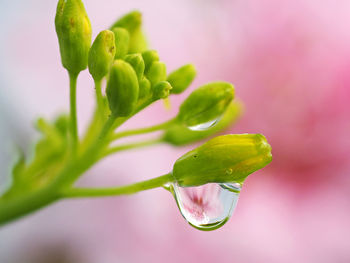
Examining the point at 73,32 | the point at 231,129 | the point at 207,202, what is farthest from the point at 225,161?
the point at 231,129

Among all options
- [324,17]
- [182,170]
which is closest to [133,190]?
[182,170]

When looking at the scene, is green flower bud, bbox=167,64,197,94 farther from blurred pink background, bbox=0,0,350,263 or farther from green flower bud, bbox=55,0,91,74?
blurred pink background, bbox=0,0,350,263

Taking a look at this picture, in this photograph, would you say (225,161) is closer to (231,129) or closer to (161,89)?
(161,89)

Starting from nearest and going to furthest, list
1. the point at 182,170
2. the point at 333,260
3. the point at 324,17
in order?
the point at 182,170 → the point at 333,260 → the point at 324,17

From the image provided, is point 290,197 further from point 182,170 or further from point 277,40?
point 182,170

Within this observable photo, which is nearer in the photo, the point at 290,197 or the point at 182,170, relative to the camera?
the point at 182,170

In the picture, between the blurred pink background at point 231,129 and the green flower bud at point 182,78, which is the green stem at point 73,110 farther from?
the blurred pink background at point 231,129

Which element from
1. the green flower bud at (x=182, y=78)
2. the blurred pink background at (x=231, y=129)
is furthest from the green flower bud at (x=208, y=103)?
the blurred pink background at (x=231, y=129)
